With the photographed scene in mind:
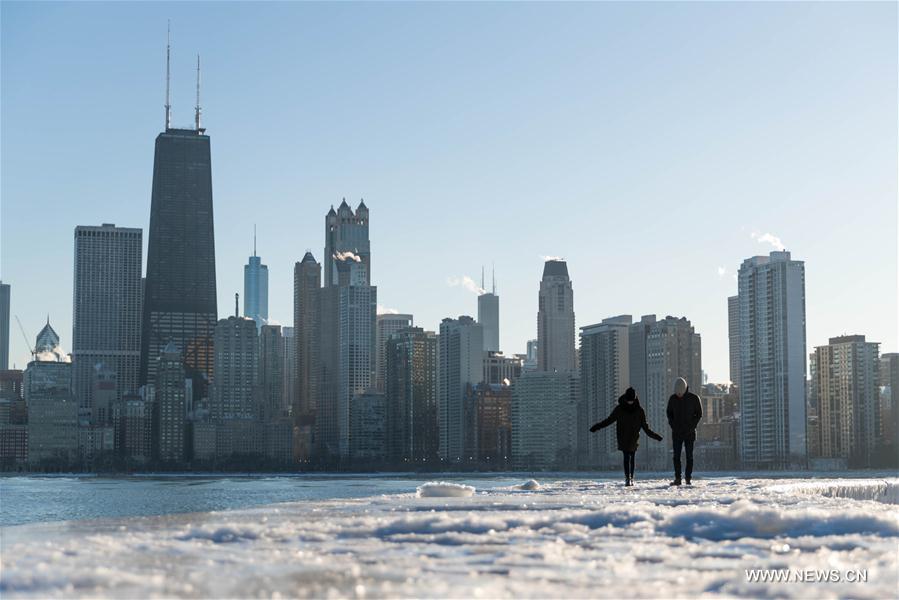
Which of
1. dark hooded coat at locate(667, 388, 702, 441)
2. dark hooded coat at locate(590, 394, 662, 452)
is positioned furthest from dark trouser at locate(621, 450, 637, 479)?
dark hooded coat at locate(667, 388, 702, 441)

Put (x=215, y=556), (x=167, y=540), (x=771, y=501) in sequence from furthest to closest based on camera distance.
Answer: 1. (x=771, y=501)
2. (x=167, y=540)
3. (x=215, y=556)

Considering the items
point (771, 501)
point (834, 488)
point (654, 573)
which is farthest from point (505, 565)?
point (834, 488)

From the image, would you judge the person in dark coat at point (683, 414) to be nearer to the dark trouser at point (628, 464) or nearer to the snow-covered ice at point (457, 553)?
the dark trouser at point (628, 464)

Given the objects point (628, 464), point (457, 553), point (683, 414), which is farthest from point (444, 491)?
point (457, 553)

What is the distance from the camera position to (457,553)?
16.2m

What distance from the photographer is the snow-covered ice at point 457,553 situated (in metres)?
13.4

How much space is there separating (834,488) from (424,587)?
25.4 m

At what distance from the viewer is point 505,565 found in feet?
49.5

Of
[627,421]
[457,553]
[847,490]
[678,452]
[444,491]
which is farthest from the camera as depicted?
[847,490]

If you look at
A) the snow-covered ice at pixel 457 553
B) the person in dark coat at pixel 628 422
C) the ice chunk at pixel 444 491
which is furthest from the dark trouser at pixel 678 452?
the snow-covered ice at pixel 457 553

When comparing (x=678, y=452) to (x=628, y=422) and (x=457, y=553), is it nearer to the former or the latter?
(x=628, y=422)

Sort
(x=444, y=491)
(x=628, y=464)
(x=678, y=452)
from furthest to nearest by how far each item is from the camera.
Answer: (x=628, y=464) → (x=678, y=452) → (x=444, y=491)

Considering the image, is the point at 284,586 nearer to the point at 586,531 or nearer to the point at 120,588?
the point at 120,588

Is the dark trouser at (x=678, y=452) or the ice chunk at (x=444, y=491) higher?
the dark trouser at (x=678, y=452)
